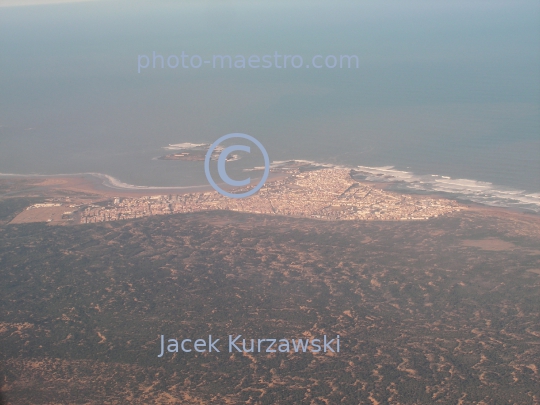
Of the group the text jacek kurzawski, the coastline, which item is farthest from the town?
the text jacek kurzawski

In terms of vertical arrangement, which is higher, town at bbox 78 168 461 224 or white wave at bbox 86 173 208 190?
white wave at bbox 86 173 208 190

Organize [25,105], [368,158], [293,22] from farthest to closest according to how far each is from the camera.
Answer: [293,22], [25,105], [368,158]

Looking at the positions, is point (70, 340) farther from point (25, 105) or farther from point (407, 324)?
point (25, 105)

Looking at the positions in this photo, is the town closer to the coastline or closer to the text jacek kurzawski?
the coastline


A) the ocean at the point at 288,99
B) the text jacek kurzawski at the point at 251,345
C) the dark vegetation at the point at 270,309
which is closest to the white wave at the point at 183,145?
the ocean at the point at 288,99

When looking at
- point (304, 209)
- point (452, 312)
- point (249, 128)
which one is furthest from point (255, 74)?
point (452, 312)

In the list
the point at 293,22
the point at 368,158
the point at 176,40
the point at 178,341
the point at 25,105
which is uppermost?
the point at 293,22
